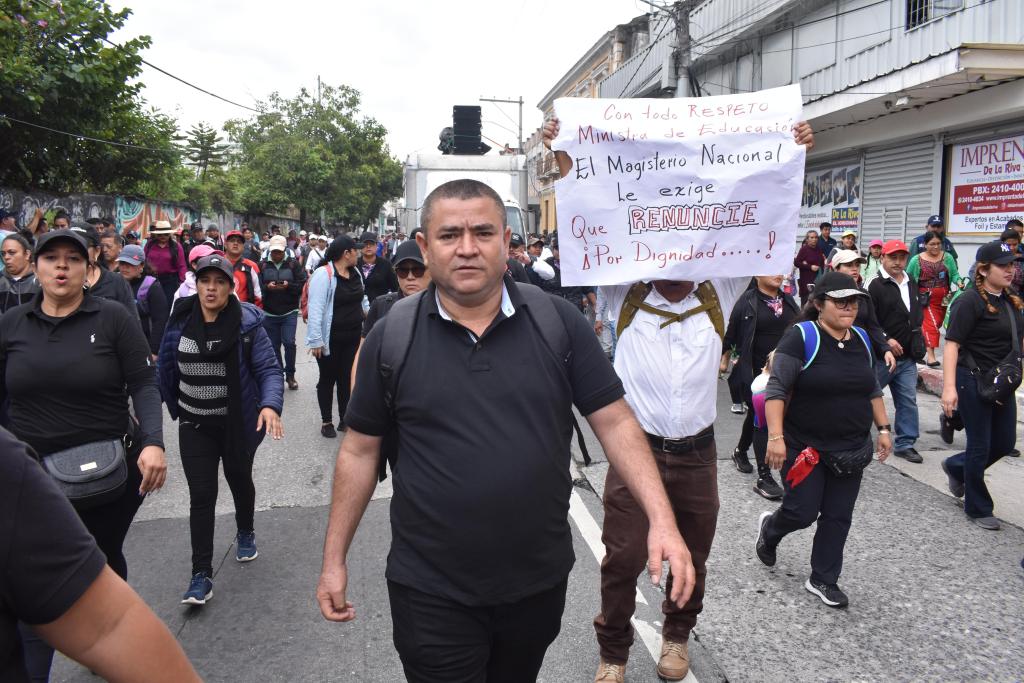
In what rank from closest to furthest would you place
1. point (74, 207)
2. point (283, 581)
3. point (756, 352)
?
1. point (283, 581)
2. point (756, 352)
3. point (74, 207)

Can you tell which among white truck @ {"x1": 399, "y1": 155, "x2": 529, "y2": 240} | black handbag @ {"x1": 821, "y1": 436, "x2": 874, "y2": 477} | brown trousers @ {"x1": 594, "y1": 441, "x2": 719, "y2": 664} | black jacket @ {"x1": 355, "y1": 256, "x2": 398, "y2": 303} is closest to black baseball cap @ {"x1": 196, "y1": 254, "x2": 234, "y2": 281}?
brown trousers @ {"x1": 594, "y1": 441, "x2": 719, "y2": 664}

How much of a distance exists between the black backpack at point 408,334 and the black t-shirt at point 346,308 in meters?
5.48

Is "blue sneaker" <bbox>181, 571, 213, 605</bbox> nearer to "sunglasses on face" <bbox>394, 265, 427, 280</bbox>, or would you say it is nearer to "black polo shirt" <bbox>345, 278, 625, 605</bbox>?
"sunglasses on face" <bbox>394, 265, 427, 280</bbox>

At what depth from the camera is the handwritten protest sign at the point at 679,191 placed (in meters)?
3.50

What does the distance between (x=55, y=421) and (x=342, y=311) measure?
4458 mm

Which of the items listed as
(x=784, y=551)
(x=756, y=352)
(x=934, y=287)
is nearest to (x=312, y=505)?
(x=784, y=551)

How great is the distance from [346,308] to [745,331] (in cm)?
375

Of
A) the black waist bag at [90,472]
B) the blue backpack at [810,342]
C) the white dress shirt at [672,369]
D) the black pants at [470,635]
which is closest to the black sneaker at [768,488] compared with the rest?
the blue backpack at [810,342]

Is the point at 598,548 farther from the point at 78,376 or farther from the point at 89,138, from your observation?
the point at 89,138

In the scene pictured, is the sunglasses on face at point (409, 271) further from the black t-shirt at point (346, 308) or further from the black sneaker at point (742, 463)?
the black sneaker at point (742, 463)

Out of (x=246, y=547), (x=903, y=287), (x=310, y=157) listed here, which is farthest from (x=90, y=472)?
(x=310, y=157)

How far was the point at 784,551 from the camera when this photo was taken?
5.01 m

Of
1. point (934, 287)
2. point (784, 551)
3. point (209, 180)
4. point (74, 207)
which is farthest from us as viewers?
point (209, 180)

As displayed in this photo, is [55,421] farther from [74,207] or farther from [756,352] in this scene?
[74,207]
